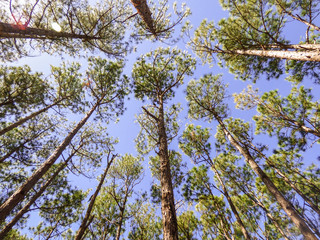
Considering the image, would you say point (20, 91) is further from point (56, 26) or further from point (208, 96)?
point (208, 96)

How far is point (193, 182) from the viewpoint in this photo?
8172 mm

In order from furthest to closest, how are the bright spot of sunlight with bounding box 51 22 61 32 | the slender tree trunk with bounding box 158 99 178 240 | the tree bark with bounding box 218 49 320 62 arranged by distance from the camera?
the bright spot of sunlight with bounding box 51 22 61 32 → the tree bark with bounding box 218 49 320 62 → the slender tree trunk with bounding box 158 99 178 240

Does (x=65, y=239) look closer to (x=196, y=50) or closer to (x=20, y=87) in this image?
(x=20, y=87)

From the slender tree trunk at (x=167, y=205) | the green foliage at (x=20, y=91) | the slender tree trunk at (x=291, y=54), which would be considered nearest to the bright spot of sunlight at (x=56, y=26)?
the green foliage at (x=20, y=91)

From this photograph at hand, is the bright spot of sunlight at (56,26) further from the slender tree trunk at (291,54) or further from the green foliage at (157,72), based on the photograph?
the slender tree trunk at (291,54)

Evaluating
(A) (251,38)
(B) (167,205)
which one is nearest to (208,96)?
(A) (251,38)

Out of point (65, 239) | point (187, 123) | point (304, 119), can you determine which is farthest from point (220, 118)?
point (65, 239)

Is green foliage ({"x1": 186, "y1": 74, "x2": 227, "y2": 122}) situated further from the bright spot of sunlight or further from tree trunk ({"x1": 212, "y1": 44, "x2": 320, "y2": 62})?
the bright spot of sunlight

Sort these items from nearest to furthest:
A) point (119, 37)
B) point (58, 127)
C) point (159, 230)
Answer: point (119, 37), point (159, 230), point (58, 127)

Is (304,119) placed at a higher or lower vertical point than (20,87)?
lower

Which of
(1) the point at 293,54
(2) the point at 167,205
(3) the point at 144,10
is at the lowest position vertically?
(2) the point at 167,205

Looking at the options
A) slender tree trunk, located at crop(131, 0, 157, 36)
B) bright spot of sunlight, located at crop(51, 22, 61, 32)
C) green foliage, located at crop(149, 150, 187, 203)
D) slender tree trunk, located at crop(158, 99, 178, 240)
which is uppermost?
bright spot of sunlight, located at crop(51, 22, 61, 32)

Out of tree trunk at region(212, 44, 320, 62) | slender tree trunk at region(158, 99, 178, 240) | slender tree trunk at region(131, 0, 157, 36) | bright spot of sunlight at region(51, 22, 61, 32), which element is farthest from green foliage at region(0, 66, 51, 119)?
tree trunk at region(212, 44, 320, 62)

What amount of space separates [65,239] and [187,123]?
10650 mm
